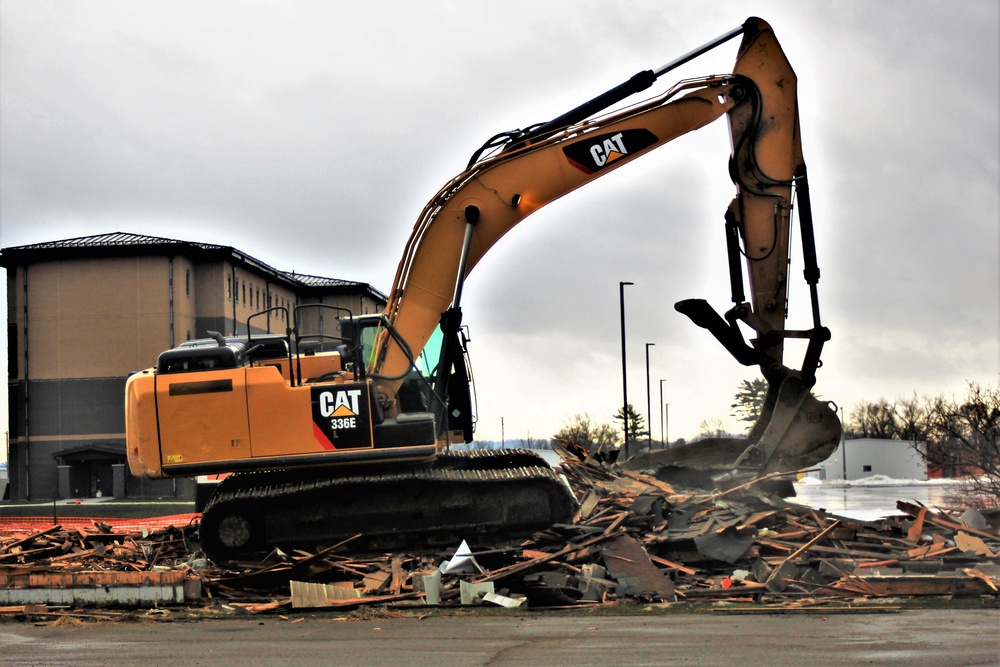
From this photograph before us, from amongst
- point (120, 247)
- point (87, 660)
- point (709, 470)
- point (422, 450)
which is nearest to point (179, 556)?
point (422, 450)

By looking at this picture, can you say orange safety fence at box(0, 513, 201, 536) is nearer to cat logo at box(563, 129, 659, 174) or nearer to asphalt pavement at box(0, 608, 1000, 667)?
asphalt pavement at box(0, 608, 1000, 667)

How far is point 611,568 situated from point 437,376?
3.37m

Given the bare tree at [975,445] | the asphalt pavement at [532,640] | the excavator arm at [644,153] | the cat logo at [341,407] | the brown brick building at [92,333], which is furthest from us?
the brown brick building at [92,333]

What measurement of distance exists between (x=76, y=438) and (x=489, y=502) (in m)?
44.8

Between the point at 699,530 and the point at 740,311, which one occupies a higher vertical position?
the point at 740,311

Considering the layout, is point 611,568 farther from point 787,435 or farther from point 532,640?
point 787,435

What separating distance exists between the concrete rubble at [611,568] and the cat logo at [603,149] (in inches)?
177

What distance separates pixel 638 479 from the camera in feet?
60.3

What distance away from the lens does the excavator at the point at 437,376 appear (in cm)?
1417

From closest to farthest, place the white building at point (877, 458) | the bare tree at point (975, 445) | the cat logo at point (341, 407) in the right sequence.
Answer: the cat logo at point (341, 407) → the bare tree at point (975, 445) → the white building at point (877, 458)

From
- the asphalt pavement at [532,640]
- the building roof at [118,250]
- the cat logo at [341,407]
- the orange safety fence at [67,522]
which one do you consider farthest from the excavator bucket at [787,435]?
the building roof at [118,250]

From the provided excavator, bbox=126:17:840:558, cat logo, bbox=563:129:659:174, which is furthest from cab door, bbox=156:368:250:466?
cat logo, bbox=563:129:659:174

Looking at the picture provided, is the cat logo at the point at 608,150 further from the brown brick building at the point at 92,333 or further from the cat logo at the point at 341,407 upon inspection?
the brown brick building at the point at 92,333

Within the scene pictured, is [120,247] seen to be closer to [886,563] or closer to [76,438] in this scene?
[76,438]
